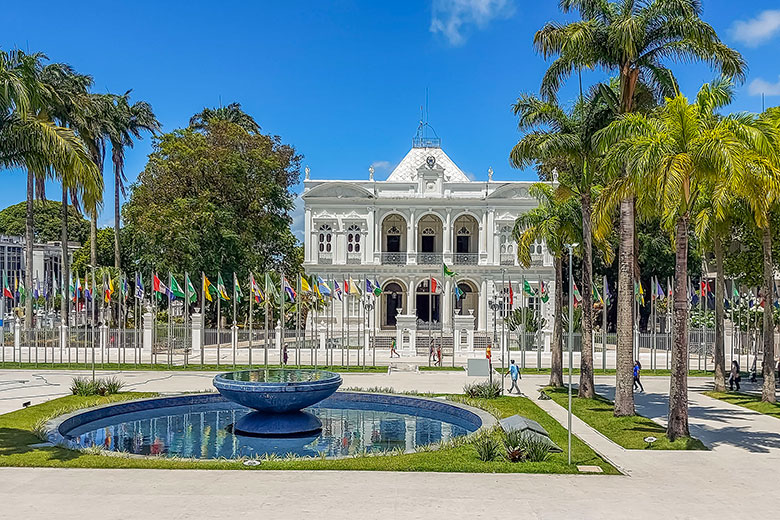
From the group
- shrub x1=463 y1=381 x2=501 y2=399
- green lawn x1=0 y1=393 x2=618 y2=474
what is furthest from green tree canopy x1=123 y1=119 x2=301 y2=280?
green lawn x1=0 y1=393 x2=618 y2=474

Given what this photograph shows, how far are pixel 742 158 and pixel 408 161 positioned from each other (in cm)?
4693

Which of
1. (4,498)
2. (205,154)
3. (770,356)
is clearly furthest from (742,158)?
(205,154)

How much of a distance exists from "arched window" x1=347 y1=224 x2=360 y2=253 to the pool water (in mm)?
33206

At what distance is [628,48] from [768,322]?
9.89 m

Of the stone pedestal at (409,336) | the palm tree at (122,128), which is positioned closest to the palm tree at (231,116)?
the palm tree at (122,128)

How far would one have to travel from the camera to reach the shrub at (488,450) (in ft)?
45.3

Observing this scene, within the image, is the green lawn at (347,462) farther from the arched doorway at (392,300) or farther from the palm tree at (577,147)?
the arched doorway at (392,300)

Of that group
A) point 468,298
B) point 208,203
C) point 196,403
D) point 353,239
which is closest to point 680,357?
point 196,403

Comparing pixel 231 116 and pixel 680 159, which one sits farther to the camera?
pixel 231 116

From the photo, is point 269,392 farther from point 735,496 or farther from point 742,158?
point 742,158

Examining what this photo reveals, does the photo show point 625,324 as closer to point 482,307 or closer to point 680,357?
point 680,357

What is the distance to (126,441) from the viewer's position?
16.5 metres

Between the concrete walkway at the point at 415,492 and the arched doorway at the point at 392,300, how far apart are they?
41.2 metres

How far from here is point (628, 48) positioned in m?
18.2
